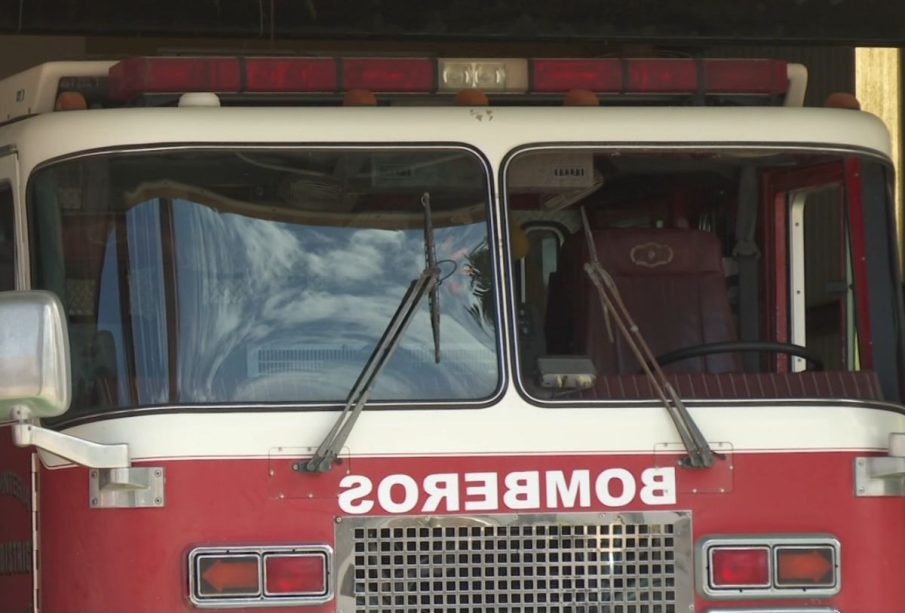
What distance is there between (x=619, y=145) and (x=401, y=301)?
798 mm

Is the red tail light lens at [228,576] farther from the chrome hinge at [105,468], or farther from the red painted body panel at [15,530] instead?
the red painted body panel at [15,530]

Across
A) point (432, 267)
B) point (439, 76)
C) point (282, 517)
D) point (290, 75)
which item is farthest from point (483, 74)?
point (282, 517)

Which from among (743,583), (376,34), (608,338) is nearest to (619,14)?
(376,34)

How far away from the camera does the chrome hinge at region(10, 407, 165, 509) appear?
4.96 metres

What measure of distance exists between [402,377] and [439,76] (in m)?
0.96

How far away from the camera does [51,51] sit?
44.8 ft

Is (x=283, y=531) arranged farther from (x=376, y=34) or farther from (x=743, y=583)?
(x=376, y=34)

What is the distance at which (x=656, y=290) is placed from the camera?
20.2ft

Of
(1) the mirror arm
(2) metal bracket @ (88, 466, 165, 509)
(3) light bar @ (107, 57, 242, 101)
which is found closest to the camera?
(1) the mirror arm

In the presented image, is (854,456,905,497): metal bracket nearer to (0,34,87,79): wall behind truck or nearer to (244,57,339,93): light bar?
(244,57,339,93): light bar

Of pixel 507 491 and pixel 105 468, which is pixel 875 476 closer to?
pixel 507 491

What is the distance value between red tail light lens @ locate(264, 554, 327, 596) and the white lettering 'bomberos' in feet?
0.54

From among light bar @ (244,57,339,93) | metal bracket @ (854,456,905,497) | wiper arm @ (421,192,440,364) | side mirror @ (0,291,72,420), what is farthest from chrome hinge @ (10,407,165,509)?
metal bracket @ (854,456,905,497)

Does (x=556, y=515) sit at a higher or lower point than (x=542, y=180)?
lower
